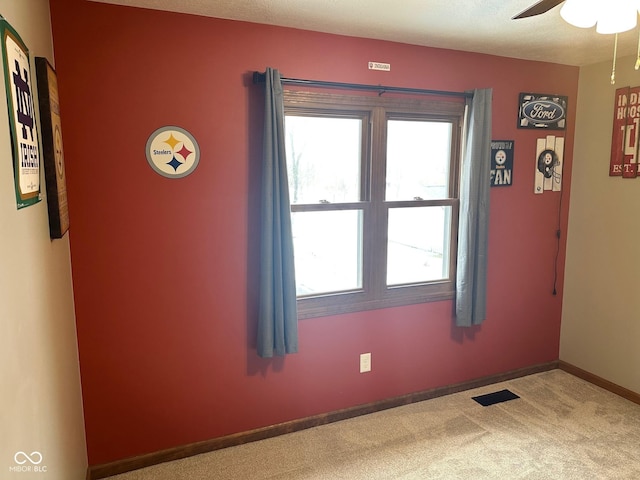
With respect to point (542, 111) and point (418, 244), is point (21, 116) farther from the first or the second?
point (542, 111)

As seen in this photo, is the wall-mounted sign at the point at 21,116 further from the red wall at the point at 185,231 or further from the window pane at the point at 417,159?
the window pane at the point at 417,159

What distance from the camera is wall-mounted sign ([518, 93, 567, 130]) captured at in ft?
10.3

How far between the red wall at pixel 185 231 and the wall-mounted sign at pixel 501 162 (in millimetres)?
464

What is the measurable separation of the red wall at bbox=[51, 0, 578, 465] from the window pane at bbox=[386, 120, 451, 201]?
0.28 meters

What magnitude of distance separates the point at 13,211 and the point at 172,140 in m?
1.18

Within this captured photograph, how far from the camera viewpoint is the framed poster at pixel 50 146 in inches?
63.1

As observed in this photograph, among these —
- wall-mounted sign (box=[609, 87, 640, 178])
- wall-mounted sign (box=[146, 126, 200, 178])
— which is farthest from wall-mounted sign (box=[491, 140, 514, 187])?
wall-mounted sign (box=[146, 126, 200, 178])

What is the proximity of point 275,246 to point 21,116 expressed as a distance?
1.38m

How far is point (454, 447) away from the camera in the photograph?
2.58m

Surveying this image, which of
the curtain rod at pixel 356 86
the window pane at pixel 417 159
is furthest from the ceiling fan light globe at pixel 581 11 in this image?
the window pane at pixel 417 159

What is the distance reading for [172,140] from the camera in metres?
2.27

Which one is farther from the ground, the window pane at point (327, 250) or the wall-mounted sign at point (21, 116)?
the wall-mounted sign at point (21, 116)

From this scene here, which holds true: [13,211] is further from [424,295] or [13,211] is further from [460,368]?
[460,368]

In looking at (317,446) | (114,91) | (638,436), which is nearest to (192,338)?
(317,446)
